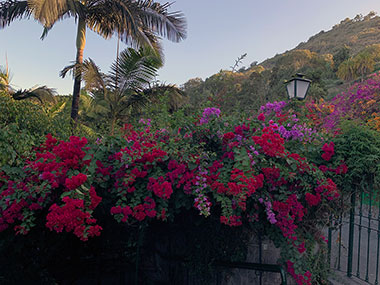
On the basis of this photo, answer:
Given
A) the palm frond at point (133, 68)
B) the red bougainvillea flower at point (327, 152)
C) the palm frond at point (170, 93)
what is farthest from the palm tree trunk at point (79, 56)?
the red bougainvillea flower at point (327, 152)

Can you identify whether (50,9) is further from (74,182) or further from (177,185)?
(177,185)

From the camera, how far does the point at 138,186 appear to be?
2406 millimetres

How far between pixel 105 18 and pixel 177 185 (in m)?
8.10

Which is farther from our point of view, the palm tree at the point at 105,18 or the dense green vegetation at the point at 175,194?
the palm tree at the point at 105,18

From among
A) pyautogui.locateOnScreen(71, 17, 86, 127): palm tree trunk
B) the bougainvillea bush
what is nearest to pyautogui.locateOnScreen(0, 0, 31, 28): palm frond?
pyautogui.locateOnScreen(71, 17, 86, 127): palm tree trunk

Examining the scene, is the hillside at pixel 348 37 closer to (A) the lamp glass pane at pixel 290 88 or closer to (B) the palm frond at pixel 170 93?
(B) the palm frond at pixel 170 93

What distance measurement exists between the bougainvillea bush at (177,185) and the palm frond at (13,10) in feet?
23.7

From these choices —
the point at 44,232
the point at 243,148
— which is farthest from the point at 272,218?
the point at 44,232

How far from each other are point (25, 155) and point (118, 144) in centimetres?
101

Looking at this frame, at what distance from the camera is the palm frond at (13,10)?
7.89 metres

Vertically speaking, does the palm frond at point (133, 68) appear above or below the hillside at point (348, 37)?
below

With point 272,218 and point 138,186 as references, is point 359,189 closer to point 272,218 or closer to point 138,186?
point 272,218

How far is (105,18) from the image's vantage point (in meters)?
8.84

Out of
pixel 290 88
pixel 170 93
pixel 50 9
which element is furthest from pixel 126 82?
pixel 290 88
